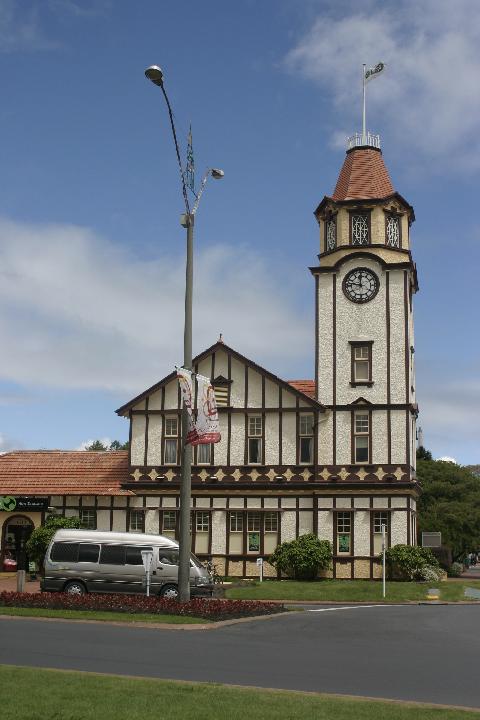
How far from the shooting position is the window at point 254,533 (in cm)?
4262

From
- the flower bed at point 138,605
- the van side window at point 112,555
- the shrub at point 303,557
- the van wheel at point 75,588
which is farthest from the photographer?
→ the shrub at point 303,557

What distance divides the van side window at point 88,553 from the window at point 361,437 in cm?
1603

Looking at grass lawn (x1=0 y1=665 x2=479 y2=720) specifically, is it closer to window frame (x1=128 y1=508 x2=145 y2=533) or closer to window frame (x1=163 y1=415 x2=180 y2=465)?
window frame (x1=163 y1=415 x2=180 y2=465)

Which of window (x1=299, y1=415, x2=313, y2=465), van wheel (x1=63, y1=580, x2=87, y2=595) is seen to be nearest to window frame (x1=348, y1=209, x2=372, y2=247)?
window (x1=299, y1=415, x2=313, y2=465)

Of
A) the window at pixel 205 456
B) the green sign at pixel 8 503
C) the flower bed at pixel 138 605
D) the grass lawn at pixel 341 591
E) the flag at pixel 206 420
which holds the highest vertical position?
the window at pixel 205 456

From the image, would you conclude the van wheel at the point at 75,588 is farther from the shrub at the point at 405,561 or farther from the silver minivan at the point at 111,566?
the shrub at the point at 405,561

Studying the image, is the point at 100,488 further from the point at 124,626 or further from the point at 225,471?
the point at 124,626

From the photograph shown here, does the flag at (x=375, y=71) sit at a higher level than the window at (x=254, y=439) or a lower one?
higher

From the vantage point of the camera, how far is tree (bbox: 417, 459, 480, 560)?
63719mm

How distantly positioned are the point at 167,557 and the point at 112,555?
1.79 meters

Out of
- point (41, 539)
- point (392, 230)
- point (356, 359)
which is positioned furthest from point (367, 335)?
point (41, 539)

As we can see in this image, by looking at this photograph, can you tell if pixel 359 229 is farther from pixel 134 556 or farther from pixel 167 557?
pixel 134 556

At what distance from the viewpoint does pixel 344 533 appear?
41844 mm

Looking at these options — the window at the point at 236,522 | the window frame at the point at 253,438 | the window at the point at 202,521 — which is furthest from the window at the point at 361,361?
the window at the point at 202,521
